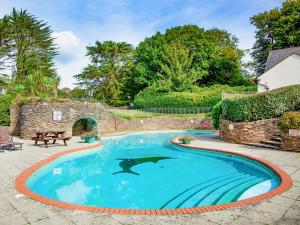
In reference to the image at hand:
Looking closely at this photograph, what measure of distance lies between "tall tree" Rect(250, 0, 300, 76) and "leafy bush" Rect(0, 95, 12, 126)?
1483 inches

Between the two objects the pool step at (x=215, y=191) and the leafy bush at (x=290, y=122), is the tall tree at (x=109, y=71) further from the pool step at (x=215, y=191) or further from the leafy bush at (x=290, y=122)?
the pool step at (x=215, y=191)

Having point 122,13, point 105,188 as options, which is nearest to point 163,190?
point 105,188

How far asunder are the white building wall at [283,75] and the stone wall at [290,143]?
1737 centimetres

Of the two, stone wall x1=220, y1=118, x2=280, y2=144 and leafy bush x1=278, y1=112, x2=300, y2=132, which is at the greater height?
leafy bush x1=278, y1=112, x2=300, y2=132

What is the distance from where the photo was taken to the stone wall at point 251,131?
1461 centimetres

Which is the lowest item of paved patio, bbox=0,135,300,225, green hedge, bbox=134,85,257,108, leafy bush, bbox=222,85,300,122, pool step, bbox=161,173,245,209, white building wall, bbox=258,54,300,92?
pool step, bbox=161,173,245,209

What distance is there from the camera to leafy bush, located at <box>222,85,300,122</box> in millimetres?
14742

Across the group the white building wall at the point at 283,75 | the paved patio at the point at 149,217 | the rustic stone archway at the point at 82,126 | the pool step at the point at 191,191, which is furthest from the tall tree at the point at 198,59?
the paved patio at the point at 149,217

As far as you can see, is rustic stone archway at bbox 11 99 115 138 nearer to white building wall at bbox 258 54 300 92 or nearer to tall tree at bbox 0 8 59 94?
tall tree at bbox 0 8 59 94

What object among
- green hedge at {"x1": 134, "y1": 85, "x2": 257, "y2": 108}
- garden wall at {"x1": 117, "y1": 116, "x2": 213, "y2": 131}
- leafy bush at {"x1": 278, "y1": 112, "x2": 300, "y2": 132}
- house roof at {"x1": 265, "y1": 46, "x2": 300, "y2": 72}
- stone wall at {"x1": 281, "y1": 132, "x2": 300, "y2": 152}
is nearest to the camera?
stone wall at {"x1": 281, "y1": 132, "x2": 300, "y2": 152}

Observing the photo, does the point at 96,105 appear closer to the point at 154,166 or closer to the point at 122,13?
the point at 122,13

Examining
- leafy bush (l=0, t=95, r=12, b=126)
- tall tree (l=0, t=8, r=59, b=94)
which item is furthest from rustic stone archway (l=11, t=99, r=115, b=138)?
tall tree (l=0, t=8, r=59, b=94)

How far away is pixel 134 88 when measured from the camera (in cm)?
4562

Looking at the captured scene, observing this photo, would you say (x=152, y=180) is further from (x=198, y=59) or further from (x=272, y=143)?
(x=198, y=59)
